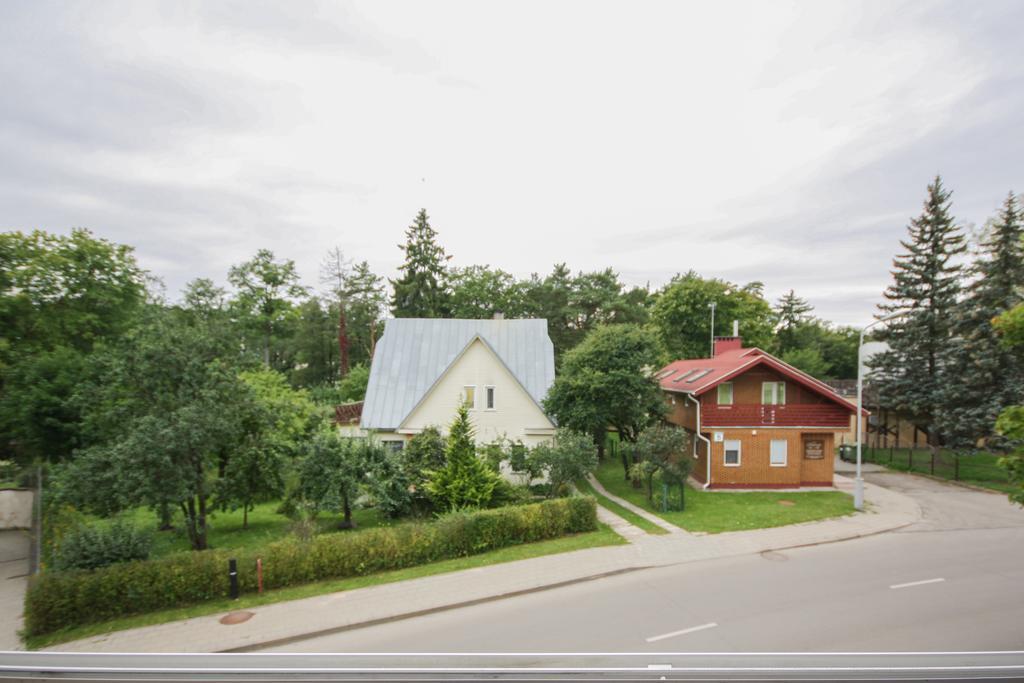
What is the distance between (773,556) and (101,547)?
47.8ft

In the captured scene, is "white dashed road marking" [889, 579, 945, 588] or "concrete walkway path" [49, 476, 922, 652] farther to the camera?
"white dashed road marking" [889, 579, 945, 588]

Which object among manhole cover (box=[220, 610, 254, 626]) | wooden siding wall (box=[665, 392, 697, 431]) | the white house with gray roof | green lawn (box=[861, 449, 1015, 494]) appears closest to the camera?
manhole cover (box=[220, 610, 254, 626])

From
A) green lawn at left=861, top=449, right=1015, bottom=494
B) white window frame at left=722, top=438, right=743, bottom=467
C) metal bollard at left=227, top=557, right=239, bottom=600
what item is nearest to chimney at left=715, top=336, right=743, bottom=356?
white window frame at left=722, top=438, right=743, bottom=467

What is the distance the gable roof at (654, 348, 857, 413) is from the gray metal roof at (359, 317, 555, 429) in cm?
530

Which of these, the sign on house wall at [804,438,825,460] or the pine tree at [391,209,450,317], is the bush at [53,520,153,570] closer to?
the sign on house wall at [804,438,825,460]

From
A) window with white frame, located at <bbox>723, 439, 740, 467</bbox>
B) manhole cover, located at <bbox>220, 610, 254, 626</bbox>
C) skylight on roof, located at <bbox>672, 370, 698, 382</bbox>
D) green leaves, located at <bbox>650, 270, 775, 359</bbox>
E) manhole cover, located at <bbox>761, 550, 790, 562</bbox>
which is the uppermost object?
green leaves, located at <bbox>650, 270, 775, 359</bbox>

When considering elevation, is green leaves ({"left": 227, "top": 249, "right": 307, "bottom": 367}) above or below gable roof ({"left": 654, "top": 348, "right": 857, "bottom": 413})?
above

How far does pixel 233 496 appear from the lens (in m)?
12.5

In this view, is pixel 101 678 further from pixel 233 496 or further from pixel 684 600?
pixel 233 496

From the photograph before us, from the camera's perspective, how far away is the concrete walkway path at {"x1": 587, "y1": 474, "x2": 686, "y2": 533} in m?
13.6

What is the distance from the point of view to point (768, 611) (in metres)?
8.23

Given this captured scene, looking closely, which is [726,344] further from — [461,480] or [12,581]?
[12,581]

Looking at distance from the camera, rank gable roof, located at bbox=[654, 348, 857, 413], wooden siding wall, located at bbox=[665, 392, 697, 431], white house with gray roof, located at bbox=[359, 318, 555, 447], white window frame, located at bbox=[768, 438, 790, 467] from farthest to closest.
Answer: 1. wooden siding wall, located at bbox=[665, 392, 697, 431]
2. white house with gray roof, located at bbox=[359, 318, 555, 447]
3. white window frame, located at bbox=[768, 438, 790, 467]
4. gable roof, located at bbox=[654, 348, 857, 413]

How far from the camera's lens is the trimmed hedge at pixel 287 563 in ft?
28.1
